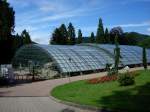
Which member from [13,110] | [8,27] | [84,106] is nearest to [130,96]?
[84,106]

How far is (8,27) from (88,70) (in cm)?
1868

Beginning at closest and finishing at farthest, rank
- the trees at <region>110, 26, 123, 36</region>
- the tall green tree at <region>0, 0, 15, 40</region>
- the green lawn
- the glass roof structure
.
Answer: the green lawn → the tall green tree at <region>0, 0, 15, 40</region> → the glass roof structure → the trees at <region>110, 26, 123, 36</region>

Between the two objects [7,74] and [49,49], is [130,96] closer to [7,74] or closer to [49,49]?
[7,74]

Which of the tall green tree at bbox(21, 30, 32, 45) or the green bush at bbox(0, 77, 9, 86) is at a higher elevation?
the tall green tree at bbox(21, 30, 32, 45)

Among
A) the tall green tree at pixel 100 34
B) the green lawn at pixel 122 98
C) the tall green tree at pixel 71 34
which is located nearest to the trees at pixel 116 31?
the tall green tree at pixel 100 34

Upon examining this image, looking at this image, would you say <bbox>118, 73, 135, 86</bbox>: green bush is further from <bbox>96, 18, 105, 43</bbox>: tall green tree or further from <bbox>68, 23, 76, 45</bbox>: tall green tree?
<bbox>68, 23, 76, 45</bbox>: tall green tree

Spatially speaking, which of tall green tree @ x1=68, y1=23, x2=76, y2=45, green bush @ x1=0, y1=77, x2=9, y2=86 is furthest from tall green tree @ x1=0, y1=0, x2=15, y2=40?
tall green tree @ x1=68, y1=23, x2=76, y2=45

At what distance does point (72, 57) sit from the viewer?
56.2 meters

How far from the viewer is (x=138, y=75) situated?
99.7 feet

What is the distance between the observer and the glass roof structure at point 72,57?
174 ft

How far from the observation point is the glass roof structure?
5294cm

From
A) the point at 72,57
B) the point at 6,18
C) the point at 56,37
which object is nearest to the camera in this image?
the point at 6,18

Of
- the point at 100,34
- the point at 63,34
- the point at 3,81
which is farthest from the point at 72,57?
the point at 63,34

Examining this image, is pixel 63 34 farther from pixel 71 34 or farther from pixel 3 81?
pixel 3 81
